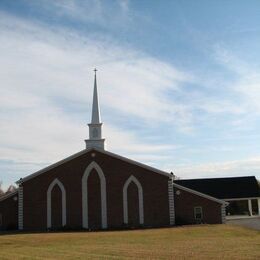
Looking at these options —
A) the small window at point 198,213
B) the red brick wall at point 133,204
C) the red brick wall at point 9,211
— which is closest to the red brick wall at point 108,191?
the red brick wall at point 133,204

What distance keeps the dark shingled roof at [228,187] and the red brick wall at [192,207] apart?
1480cm

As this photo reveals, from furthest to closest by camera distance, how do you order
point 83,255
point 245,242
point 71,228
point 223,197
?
point 223,197, point 71,228, point 245,242, point 83,255

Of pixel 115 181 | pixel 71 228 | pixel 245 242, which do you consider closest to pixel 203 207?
pixel 115 181

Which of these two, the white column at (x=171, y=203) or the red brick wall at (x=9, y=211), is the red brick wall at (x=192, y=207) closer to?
the white column at (x=171, y=203)

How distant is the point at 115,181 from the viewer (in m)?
47.3

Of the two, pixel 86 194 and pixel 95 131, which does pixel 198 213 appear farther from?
pixel 95 131

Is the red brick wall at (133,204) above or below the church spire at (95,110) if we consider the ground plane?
below

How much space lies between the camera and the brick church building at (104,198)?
4681cm

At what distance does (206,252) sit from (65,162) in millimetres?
26852

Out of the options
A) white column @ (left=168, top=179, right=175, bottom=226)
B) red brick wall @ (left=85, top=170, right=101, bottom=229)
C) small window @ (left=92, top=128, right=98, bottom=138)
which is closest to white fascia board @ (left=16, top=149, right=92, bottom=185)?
red brick wall @ (left=85, top=170, right=101, bottom=229)

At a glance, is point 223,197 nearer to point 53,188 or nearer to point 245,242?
point 53,188

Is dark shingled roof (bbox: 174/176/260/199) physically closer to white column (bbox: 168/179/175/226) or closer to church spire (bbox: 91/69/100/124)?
white column (bbox: 168/179/175/226)

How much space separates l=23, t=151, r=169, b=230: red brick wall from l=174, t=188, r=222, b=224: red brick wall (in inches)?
45.8

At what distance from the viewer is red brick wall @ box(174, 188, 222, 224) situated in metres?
47.2
